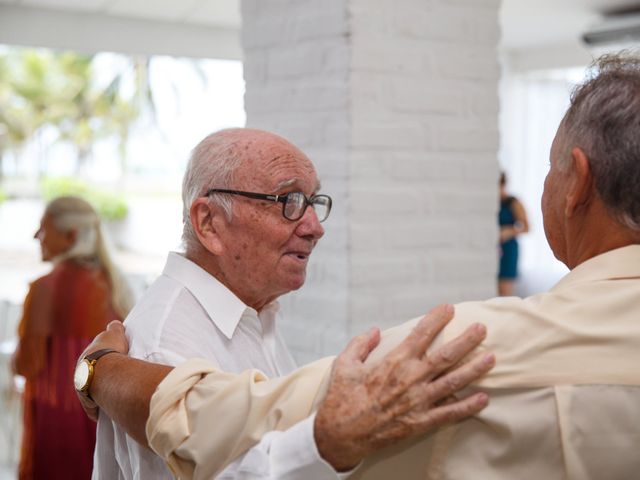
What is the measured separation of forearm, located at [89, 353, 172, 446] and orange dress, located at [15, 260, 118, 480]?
6.64 ft

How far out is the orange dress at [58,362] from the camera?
318cm

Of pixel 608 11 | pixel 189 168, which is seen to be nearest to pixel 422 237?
pixel 189 168

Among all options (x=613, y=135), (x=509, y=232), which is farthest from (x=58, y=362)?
(x=509, y=232)

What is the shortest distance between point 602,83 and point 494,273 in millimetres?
1769

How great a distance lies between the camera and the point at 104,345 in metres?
1.38

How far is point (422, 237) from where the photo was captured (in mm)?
2541

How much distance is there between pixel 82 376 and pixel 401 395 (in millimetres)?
575

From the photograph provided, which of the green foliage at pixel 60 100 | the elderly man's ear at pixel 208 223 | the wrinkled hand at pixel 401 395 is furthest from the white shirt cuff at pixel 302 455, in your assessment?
the green foliage at pixel 60 100

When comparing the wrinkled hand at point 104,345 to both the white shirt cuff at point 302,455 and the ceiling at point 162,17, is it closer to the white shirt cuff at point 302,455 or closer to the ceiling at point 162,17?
the white shirt cuff at point 302,455

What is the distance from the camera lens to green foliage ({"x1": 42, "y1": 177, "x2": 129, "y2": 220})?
21141 mm

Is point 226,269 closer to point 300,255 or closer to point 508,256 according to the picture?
point 300,255

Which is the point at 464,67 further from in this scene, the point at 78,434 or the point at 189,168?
the point at 78,434

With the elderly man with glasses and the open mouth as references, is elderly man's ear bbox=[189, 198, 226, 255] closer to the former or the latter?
the elderly man with glasses

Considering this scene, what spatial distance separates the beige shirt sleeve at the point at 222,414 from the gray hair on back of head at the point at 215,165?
0.55 m
